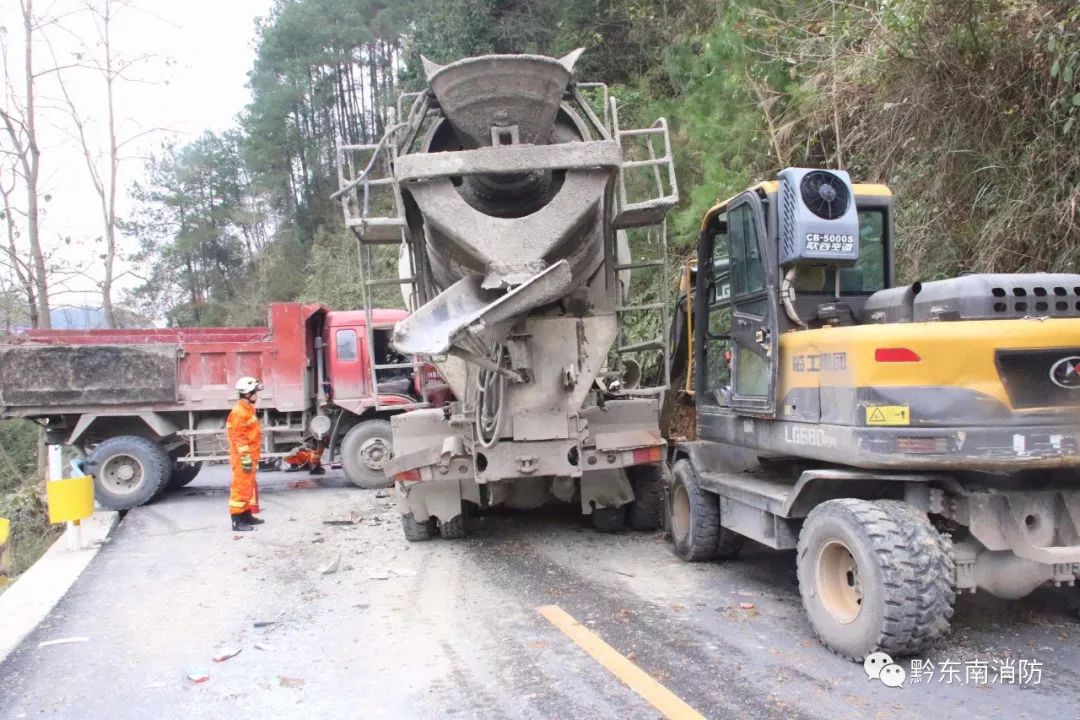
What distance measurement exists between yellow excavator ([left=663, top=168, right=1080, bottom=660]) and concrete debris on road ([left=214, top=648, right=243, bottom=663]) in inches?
120

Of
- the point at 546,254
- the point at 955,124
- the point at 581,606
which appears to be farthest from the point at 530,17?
the point at 581,606

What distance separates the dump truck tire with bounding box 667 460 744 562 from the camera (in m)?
5.58

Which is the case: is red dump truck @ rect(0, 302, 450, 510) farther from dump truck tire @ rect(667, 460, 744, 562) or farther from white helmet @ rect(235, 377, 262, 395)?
dump truck tire @ rect(667, 460, 744, 562)

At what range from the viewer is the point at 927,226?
716cm

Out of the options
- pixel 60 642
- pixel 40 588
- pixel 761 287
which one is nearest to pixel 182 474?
pixel 40 588

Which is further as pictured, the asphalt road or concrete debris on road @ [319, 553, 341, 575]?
concrete debris on road @ [319, 553, 341, 575]

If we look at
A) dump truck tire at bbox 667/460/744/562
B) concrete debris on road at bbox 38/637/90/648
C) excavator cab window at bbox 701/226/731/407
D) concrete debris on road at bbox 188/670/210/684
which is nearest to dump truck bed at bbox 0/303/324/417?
concrete debris on road at bbox 38/637/90/648

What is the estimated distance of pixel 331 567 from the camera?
→ 6117 millimetres

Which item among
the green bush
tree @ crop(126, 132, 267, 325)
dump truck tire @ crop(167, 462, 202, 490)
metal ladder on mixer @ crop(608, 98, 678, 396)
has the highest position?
tree @ crop(126, 132, 267, 325)

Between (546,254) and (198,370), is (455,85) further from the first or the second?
(198,370)

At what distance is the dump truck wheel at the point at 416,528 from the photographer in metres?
6.77

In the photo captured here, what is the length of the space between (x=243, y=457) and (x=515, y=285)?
162 inches

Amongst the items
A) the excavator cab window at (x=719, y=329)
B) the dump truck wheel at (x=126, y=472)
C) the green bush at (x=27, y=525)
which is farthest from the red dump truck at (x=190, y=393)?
the excavator cab window at (x=719, y=329)

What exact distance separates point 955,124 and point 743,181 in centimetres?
241
